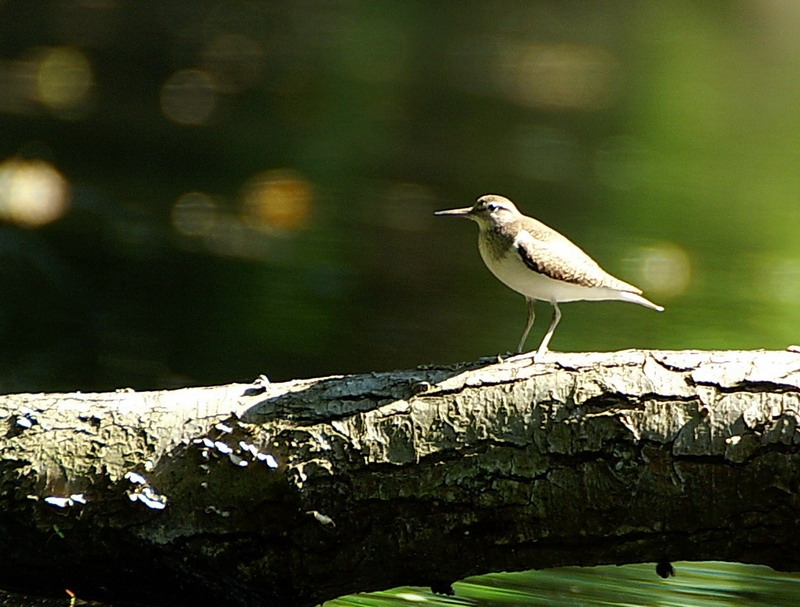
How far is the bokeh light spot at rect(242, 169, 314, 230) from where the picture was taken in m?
6.44

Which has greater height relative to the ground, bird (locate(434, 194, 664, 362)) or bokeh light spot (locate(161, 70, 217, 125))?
bokeh light spot (locate(161, 70, 217, 125))

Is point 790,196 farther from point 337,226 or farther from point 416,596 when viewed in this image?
point 416,596

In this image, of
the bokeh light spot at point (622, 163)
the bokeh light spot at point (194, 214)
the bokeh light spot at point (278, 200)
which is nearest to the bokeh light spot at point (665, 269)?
the bokeh light spot at point (622, 163)

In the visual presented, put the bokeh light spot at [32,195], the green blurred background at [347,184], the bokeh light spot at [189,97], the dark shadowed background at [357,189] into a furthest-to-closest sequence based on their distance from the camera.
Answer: the bokeh light spot at [189,97]
the bokeh light spot at [32,195]
the green blurred background at [347,184]
the dark shadowed background at [357,189]

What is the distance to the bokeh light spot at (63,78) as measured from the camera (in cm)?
836

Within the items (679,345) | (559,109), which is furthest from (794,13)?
(679,345)

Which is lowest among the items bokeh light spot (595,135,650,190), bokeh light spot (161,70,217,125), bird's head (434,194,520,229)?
bird's head (434,194,520,229)

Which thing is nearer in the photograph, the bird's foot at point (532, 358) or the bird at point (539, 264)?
the bird's foot at point (532, 358)

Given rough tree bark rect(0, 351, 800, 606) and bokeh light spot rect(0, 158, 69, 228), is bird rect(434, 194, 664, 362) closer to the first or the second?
rough tree bark rect(0, 351, 800, 606)

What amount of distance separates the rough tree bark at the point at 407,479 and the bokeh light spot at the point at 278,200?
4128 mm

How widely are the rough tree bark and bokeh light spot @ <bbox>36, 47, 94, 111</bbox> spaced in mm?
6359

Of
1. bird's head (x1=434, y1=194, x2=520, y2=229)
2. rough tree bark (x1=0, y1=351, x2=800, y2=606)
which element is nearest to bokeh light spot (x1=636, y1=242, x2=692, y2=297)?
bird's head (x1=434, y1=194, x2=520, y2=229)

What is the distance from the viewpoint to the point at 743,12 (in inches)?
554

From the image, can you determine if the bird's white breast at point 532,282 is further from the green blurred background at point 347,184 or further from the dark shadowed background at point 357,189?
the green blurred background at point 347,184
